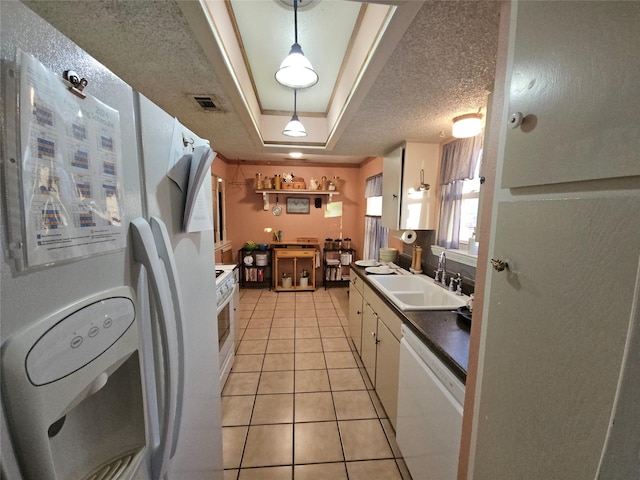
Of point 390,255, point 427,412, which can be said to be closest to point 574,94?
point 427,412

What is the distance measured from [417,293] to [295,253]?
282 centimetres

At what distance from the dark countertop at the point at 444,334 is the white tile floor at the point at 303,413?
0.89 metres

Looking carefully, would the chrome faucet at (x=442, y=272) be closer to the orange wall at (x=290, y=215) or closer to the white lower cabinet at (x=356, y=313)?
the white lower cabinet at (x=356, y=313)

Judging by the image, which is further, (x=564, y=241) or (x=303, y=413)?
(x=303, y=413)

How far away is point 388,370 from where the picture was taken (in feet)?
5.50

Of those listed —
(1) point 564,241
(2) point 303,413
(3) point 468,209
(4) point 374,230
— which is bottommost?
(2) point 303,413

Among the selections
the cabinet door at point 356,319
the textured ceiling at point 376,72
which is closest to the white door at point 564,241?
the textured ceiling at point 376,72

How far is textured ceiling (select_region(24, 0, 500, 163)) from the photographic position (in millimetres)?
956

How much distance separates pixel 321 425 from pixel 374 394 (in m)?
0.52

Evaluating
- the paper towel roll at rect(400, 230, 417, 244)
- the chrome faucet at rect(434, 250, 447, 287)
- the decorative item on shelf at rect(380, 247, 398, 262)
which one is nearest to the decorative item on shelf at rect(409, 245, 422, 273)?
the paper towel roll at rect(400, 230, 417, 244)

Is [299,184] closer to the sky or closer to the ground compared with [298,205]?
closer to the sky

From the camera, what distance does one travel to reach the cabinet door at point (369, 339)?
77.9 inches

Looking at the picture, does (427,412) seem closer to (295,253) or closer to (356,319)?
(356,319)

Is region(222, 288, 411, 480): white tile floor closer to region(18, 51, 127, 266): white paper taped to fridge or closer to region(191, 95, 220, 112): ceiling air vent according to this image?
region(18, 51, 127, 266): white paper taped to fridge
